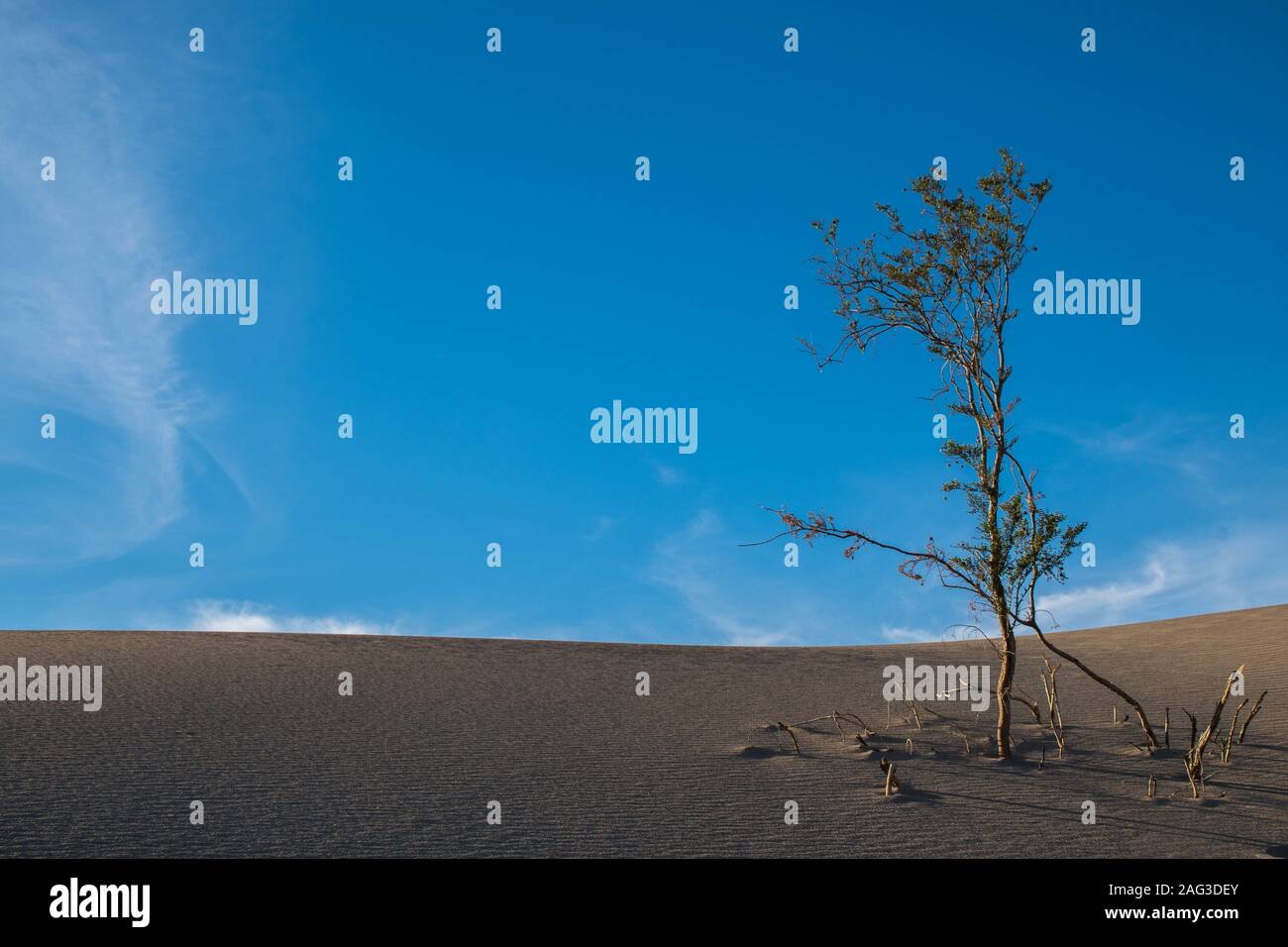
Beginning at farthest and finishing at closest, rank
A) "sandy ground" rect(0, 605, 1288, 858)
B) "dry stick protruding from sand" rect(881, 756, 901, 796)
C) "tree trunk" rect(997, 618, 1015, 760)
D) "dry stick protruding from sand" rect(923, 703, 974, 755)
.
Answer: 1. "dry stick protruding from sand" rect(923, 703, 974, 755)
2. "tree trunk" rect(997, 618, 1015, 760)
3. "dry stick protruding from sand" rect(881, 756, 901, 796)
4. "sandy ground" rect(0, 605, 1288, 858)

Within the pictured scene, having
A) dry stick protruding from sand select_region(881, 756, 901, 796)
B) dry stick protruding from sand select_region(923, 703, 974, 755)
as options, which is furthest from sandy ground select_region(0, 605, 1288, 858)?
dry stick protruding from sand select_region(881, 756, 901, 796)

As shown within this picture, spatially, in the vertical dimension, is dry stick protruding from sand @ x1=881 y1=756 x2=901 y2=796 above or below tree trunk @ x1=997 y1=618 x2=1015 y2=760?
below

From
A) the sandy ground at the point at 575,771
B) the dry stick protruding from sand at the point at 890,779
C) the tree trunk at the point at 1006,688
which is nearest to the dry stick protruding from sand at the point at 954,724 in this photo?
the sandy ground at the point at 575,771

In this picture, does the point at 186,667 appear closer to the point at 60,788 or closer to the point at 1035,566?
the point at 60,788

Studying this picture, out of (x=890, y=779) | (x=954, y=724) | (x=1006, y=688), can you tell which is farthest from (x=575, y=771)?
(x=954, y=724)

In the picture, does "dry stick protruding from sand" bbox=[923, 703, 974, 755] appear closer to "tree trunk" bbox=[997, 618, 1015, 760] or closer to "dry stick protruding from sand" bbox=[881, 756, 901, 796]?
"tree trunk" bbox=[997, 618, 1015, 760]

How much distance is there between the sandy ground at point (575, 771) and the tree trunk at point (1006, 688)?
299 millimetres

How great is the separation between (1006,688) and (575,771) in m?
5.92

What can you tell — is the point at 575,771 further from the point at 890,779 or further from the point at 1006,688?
the point at 1006,688

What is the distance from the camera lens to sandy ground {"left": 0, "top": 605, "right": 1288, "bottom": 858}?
35.7ft

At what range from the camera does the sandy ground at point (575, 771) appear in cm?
1089

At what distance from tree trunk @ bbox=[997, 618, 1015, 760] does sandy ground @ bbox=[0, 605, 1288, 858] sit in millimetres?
299

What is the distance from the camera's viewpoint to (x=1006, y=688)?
14180 mm
